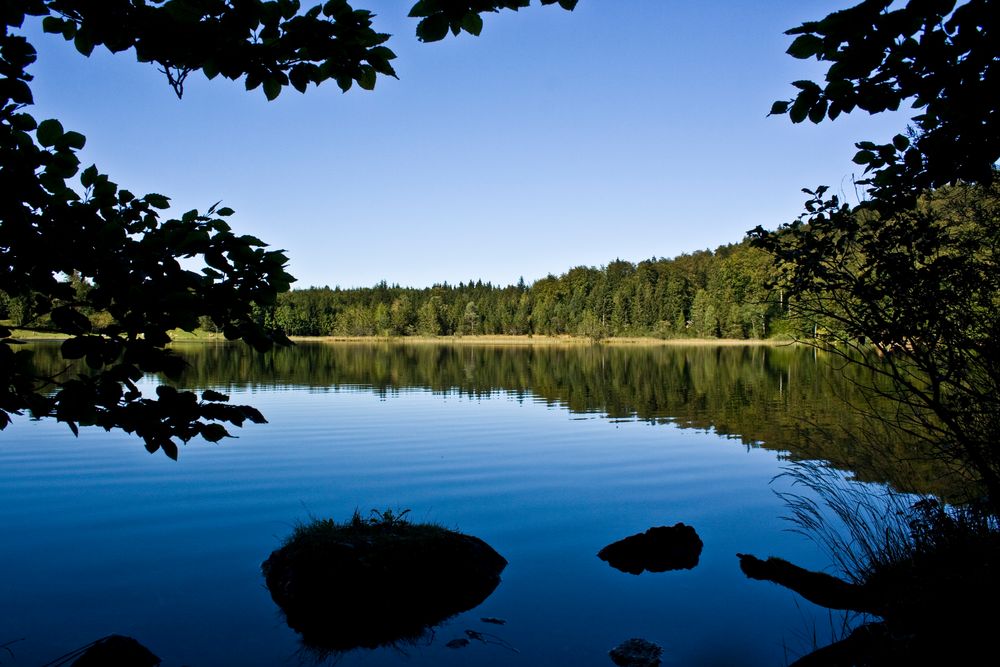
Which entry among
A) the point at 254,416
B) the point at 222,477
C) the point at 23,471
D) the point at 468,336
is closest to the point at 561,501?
the point at 222,477

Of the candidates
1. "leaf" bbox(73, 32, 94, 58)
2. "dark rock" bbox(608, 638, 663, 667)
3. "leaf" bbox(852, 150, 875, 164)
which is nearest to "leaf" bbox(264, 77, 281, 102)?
"leaf" bbox(73, 32, 94, 58)

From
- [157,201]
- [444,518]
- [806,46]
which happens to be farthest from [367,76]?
[444,518]

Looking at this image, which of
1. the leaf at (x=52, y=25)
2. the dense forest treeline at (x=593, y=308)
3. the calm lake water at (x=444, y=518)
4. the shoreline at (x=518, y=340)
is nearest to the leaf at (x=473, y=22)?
the leaf at (x=52, y=25)

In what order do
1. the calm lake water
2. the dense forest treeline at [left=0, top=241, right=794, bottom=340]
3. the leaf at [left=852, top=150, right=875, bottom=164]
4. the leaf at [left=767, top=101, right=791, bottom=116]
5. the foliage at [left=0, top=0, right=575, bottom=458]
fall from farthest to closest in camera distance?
1. the dense forest treeline at [left=0, top=241, right=794, bottom=340]
2. the calm lake water
3. the leaf at [left=852, top=150, right=875, bottom=164]
4. the leaf at [left=767, top=101, right=791, bottom=116]
5. the foliage at [left=0, top=0, right=575, bottom=458]

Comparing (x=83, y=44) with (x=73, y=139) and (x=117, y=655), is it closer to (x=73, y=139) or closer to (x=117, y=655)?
(x=73, y=139)

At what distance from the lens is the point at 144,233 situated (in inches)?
140

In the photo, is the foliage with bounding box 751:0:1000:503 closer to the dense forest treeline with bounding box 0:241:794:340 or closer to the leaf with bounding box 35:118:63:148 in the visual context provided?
the leaf with bounding box 35:118:63:148

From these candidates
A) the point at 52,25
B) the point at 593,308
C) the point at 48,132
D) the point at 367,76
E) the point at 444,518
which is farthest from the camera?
the point at 593,308

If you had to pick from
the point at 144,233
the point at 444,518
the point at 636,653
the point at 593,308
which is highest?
the point at 593,308

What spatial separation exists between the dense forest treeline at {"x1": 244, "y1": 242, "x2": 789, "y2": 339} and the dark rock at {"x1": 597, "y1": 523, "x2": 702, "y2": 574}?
349 ft

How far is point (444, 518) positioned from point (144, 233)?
1074cm

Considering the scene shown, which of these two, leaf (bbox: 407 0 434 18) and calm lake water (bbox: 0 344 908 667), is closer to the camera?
leaf (bbox: 407 0 434 18)

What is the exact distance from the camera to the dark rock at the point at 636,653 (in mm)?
7426

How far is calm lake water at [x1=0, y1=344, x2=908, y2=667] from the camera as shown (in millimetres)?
8086
